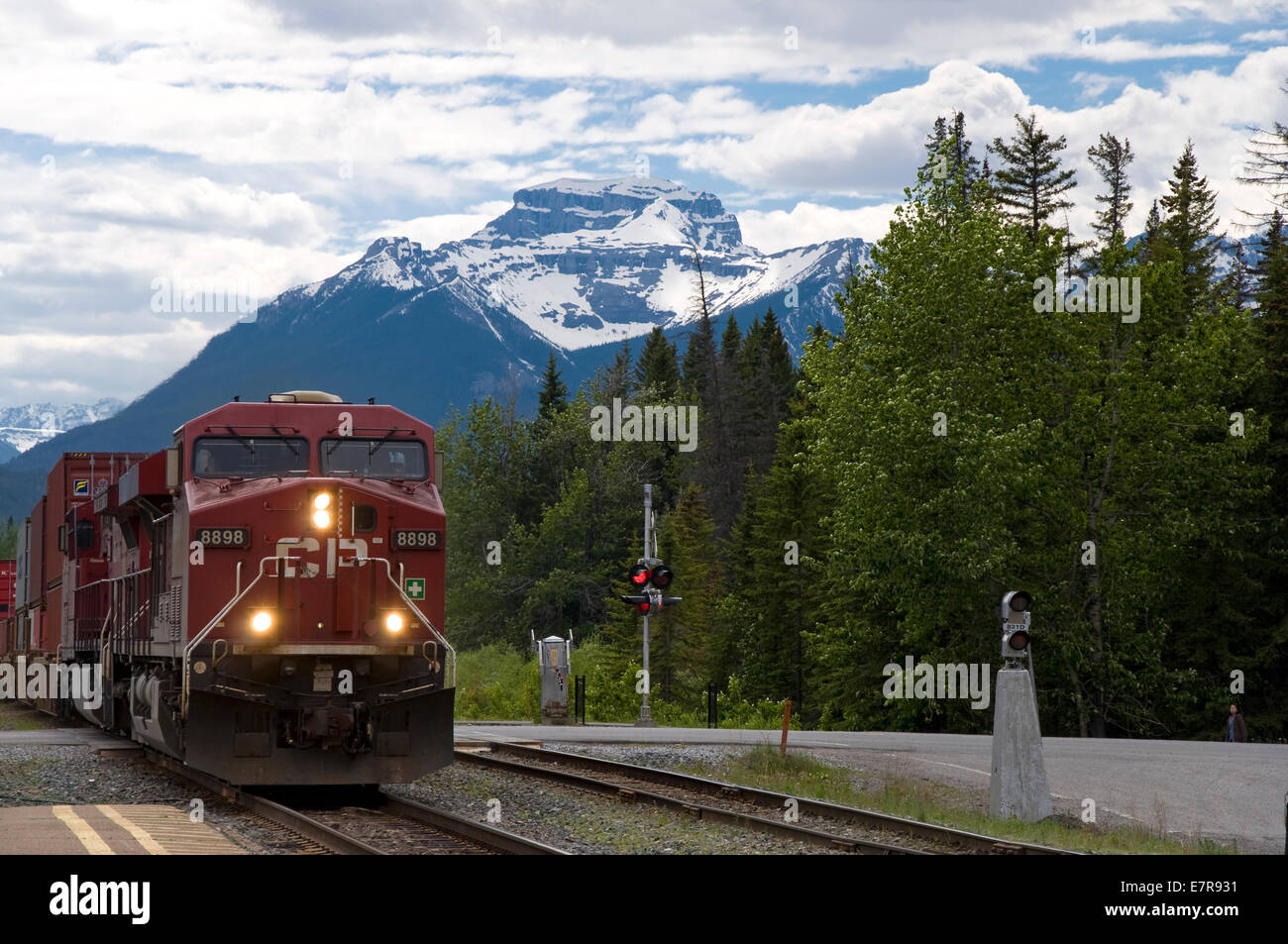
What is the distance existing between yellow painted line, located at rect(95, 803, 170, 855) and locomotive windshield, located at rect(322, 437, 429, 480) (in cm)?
432

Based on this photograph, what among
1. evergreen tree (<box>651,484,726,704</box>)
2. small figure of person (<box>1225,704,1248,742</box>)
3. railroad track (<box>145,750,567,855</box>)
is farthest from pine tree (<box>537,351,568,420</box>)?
railroad track (<box>145,750,567,855</box>)

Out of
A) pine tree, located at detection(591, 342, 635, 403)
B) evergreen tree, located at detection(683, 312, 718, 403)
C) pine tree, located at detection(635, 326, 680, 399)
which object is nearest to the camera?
pine tree, located at detection(591, 342, 635, 403)

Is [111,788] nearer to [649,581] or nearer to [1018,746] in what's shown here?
[1018,746]

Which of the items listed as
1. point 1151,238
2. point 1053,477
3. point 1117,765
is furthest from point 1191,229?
point 1117,765

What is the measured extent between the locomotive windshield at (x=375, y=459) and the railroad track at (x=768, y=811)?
433cm

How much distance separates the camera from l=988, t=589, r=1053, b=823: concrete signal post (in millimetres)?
14867

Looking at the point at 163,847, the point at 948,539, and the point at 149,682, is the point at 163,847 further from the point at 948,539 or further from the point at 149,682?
the point at 948,539

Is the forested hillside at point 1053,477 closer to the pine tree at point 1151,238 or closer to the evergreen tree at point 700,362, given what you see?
the pine tree at point 1151,238

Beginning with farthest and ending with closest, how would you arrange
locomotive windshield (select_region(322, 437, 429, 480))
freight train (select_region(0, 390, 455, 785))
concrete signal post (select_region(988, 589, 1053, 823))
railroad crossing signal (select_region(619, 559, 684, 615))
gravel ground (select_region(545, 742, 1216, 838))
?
1. railroad crossing signal (select_region(619, 559, 684, 615))
2. gravel ground (select_region(545, 742, 1216, 838))
3. locomotive windshield (select_region(322, 437, 429, 480))
4. concrete signal post (select_region(988, 589, 1053, 823))
5. freight train (select_region(0, 390, 455, 785))

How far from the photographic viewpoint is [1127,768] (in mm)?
20797

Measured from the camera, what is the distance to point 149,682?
52.3 ft

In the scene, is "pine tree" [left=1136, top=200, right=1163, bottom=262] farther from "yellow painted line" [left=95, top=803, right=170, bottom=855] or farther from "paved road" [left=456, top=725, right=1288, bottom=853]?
"yellow painted line" [left=95, top=803, right=170, bottom=855]

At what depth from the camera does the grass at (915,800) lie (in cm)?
1287

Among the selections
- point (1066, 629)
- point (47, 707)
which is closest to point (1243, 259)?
point (1066, 629)
